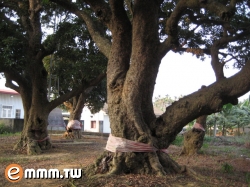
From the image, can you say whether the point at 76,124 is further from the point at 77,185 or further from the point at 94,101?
the point at 77,185

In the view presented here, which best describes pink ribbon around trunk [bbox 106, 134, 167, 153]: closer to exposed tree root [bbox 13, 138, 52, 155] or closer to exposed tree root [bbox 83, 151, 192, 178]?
exposed tree root [bbox 83, 151, 192, 178]

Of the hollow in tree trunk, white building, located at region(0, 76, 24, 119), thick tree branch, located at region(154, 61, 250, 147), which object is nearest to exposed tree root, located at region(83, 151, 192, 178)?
thick tree branch, located at region(154, 61, 250, 147)

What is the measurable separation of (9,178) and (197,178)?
389 centimetres

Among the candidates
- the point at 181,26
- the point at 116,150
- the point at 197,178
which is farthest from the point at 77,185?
the point at 181,26

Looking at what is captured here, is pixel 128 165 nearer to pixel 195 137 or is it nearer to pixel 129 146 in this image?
pixel 129 146

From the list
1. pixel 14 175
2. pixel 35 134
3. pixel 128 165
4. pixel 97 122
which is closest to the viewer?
pixel 128 165

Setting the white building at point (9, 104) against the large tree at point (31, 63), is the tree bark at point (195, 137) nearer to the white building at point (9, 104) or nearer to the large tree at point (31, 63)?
the large tree at point (31, 63)

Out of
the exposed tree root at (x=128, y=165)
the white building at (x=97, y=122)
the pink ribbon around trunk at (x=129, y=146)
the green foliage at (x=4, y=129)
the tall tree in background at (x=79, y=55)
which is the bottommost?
the exposed tree root at (x=128, y=165)

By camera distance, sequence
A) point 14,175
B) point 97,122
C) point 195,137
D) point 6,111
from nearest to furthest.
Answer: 1. point 14,175
2. point 195,137
3. point 6,111
4. point 97,122

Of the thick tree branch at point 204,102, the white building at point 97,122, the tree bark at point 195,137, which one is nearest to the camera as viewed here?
the thick tree branch at point 204,102

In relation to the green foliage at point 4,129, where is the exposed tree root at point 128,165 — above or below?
below

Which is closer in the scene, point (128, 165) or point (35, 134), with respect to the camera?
point (128, 165)

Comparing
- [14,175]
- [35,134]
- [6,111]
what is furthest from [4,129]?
[14,175]

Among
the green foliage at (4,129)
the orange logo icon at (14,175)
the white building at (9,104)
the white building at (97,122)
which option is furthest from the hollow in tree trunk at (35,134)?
the white building at (97,122)
